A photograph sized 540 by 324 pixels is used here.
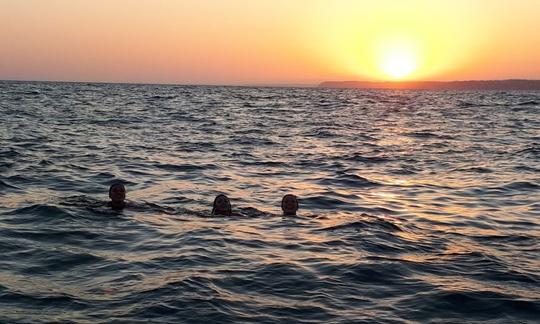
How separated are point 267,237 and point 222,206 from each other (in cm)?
216

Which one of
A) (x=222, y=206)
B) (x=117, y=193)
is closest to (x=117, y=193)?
(x=117, y=193)

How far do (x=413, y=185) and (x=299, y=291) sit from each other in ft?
36.7

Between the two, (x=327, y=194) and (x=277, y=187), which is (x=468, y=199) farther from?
(x=277, y=187)

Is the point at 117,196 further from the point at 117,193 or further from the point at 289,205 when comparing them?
the point at 289,205

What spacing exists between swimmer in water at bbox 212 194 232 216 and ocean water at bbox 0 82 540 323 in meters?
0.27

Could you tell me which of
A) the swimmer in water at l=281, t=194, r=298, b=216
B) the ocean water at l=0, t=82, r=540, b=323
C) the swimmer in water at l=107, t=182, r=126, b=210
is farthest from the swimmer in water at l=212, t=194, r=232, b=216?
the swimmer in water at l=107, t=182, r=126, b=210

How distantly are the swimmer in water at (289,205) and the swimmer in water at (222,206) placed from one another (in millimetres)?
1308

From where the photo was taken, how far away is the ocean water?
26.6ft

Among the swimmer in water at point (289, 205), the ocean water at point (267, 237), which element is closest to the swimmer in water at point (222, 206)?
the ocean water at point (267, 237)

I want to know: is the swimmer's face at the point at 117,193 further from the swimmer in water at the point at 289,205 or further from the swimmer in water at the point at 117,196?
the swimmer in water at the point at 289,205

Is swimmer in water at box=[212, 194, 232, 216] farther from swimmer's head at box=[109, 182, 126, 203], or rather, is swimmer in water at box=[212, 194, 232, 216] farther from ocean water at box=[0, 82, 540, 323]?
swimmer's head at box=[109, 182, 126, 203]

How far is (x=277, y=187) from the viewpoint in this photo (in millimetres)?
18359

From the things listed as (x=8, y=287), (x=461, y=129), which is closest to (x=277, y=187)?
(x=8, y=287)

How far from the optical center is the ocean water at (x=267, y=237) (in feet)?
26.6
